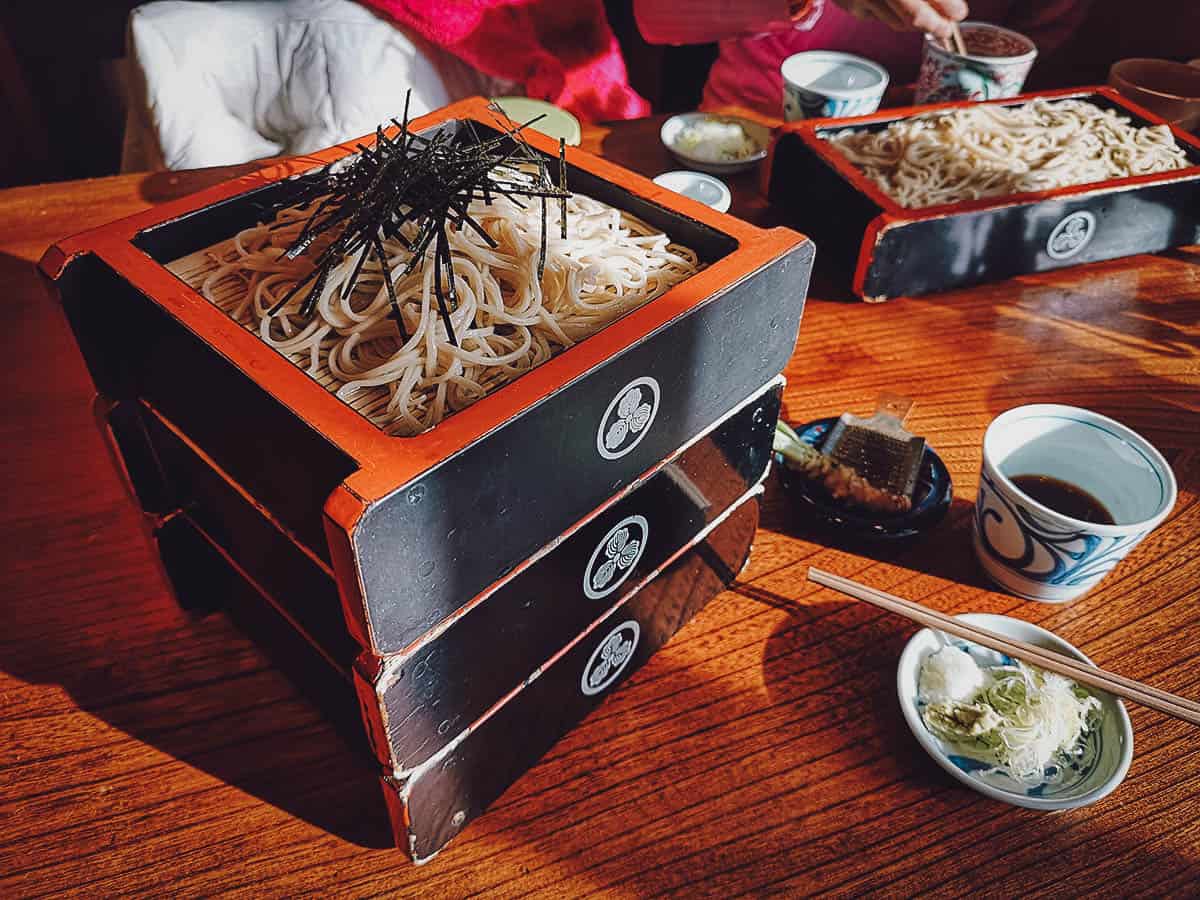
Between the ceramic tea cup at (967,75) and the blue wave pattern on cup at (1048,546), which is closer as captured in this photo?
the blue wave pattern on cup at (1048,546)

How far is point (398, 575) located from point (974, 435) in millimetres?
1101

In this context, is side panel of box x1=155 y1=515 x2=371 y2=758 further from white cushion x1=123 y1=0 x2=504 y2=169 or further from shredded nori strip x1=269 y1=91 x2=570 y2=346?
white cushion x1=123 y1=0 x2=504 y2=169

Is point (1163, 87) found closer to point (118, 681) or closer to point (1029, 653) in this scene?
point (1029, 653)

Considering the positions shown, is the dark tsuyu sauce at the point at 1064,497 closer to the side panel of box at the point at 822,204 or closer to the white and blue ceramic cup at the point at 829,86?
the side panel of box at the point at 822,204

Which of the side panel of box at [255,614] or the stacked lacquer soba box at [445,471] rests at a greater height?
the stacked lacquer soba box at [445,471]

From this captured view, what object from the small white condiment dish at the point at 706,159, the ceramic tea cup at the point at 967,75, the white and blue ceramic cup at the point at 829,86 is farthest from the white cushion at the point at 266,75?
the ceramic tea cup at the point at 967,75

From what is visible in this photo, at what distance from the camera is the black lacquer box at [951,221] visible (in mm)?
1627

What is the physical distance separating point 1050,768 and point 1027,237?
115 cm

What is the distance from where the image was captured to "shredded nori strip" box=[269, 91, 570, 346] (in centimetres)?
87

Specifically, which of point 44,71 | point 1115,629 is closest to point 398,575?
point 1115,629

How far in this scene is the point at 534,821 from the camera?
3.07 ft

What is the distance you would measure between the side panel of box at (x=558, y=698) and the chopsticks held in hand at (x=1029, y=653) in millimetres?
136

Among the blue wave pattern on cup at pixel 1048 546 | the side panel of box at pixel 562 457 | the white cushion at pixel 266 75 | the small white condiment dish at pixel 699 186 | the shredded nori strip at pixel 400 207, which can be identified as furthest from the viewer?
the white cushion at pixel 266 75

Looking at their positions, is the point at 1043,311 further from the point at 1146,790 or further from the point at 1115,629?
the point at 1146,790
